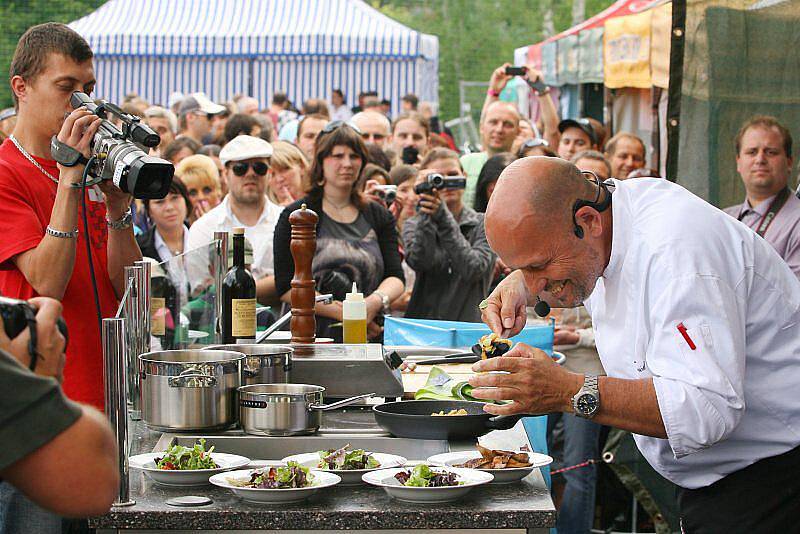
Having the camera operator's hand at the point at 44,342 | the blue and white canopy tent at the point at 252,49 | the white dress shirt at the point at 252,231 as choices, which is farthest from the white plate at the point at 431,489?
the blue and white canopy tent at the point at 252,49

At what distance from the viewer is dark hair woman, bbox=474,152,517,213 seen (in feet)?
20.4

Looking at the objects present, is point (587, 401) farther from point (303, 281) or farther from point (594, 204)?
point (303, 281)

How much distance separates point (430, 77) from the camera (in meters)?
19.7

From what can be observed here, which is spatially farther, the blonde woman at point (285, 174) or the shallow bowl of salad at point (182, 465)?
the blonde woman at point (285, 174)

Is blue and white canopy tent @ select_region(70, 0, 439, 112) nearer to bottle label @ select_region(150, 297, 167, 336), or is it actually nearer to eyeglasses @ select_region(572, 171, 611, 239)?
bottle label @ select_region(150, 297, 167, 336)

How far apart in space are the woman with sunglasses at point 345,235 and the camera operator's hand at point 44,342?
10.7ft

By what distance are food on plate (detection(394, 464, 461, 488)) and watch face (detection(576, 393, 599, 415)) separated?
0.34 meters

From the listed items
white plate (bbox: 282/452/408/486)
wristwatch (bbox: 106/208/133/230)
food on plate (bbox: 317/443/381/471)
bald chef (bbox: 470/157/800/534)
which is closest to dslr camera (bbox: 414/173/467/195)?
wristwatch (bbox: 106/208/133/230)

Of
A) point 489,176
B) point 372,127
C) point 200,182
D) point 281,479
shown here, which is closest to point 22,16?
point 372,127

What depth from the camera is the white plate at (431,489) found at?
2.33 m

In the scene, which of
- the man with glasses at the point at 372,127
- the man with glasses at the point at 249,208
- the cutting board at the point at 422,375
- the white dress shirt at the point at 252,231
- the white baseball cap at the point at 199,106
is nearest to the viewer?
the cutting board at the point at 422,375

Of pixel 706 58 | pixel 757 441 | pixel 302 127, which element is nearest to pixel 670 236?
pixel 757 441

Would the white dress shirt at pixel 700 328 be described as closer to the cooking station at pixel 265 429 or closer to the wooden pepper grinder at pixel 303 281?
the cooking station at pixel 265 429

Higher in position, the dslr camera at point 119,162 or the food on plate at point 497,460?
the dslr camera at point 119,162
